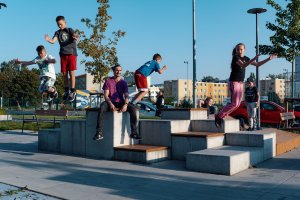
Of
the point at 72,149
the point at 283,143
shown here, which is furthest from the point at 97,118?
the point at 283,143

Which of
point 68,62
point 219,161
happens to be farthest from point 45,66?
point 219,161

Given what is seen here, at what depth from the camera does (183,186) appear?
19.1 ft

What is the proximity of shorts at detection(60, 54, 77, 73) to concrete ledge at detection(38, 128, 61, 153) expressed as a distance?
321 centimetres

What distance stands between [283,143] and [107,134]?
477 centimetres

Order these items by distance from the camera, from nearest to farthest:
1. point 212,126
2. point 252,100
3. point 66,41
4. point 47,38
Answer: point 47,38 → point 66,41 → point 212,126 → point 252,100

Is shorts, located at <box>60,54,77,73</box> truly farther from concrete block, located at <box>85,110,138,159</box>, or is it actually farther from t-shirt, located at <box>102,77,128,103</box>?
concrete block, located at <box>85,110,138,159</box>

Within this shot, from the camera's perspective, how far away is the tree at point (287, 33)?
18.0 m

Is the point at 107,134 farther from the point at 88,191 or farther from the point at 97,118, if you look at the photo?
the point at 88,191

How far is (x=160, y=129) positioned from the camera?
28.6 ft

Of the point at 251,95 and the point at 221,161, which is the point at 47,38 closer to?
the point at 221,161

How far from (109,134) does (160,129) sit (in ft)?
4.08

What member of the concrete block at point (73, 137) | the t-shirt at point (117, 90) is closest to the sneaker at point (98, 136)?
the t-shirt at point (117, 90)

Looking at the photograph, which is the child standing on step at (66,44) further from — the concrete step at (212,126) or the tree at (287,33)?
the tree at (287,33)

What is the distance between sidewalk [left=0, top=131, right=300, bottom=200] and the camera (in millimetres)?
5258
